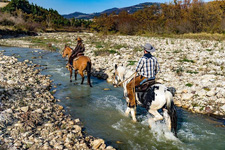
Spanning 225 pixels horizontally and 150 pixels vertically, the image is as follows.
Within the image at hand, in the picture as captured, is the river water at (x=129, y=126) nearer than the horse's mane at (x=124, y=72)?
Yes

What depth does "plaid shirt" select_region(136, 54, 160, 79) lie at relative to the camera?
5.73 meters

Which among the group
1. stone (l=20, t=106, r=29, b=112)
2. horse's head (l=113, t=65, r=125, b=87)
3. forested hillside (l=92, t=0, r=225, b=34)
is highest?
forested hillside (l=92, t=0, r=225, b=34)

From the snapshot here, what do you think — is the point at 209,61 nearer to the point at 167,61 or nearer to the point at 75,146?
the point at 167,61

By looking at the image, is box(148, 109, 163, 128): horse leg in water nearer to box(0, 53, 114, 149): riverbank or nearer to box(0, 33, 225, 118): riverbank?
box(0, 53, 114, 149): riverbank

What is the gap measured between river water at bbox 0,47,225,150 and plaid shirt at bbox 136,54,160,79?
1.74 meters

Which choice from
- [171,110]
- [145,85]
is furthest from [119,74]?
[171,110]

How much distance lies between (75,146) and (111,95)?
4.54 m

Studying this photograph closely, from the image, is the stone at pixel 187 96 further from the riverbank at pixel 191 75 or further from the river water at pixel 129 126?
the river water at pixel 129 126

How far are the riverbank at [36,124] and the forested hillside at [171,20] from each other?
27.7m

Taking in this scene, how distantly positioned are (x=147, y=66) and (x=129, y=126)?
7.09ft

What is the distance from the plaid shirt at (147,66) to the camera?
573cm

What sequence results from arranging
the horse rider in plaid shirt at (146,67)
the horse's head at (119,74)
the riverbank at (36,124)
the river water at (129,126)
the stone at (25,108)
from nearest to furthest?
1. the riverbank at (36,124)
2. the river water at (129,126)
3. the horse rider in plaid shirt at (146,67)
4. the stone at (25,108)
5. the horse's head at (119,74)

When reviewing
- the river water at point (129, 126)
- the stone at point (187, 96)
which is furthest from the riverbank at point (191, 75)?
the river water at point (129, 126)

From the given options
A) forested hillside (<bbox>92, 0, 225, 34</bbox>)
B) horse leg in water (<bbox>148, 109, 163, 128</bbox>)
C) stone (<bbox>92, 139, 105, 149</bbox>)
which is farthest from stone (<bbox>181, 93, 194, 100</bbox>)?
forested hillside (<bbox>92, 0, 225, 34</bbox>)
